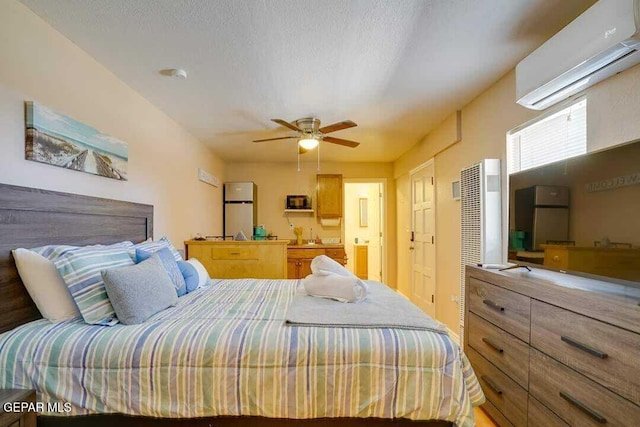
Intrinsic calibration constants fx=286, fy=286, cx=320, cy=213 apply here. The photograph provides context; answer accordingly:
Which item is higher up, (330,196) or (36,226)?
(330,196)

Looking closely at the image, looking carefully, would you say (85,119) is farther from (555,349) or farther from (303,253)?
(303,253)

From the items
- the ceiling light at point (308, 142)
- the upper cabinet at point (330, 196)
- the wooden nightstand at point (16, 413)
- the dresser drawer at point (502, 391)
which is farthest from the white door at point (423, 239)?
the wooden nightstand at point (16, 413)

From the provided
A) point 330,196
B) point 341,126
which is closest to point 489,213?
point 341,126

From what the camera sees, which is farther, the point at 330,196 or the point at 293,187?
the point at 293,187

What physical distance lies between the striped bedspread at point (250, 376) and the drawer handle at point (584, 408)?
0.37 meters

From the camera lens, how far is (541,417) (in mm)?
1354

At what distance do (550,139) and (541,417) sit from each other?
1.64m

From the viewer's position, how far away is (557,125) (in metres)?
1.85

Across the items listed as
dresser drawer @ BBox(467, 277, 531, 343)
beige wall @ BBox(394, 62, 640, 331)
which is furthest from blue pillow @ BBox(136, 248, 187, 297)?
beige wall @ BBox(394, 62, 640, 331)

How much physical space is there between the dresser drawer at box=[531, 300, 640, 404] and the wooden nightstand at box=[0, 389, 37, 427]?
2282mm

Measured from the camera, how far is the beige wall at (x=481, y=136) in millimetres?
1445

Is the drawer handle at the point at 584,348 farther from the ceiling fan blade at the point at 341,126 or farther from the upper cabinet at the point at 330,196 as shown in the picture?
the upper cabinet at the point at 330,196

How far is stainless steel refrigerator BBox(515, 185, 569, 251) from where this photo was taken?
1.56 metres

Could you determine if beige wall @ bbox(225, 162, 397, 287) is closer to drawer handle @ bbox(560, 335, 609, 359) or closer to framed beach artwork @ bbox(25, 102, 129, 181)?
framed beach artwork @ bbox(25, 102, 129, 181)
